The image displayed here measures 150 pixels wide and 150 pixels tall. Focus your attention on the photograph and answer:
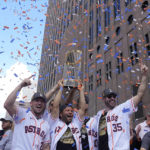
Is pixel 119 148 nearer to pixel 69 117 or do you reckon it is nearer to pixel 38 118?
pixel 69 117

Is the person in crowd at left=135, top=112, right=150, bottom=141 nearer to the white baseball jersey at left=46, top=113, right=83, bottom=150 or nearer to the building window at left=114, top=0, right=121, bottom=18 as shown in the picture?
the white baseball jersey at left=46, top=113, right=83, bottom=150

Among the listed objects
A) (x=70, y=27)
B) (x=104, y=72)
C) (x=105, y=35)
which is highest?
(x=70, y=27)

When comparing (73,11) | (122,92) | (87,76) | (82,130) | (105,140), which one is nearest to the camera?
(105,140)

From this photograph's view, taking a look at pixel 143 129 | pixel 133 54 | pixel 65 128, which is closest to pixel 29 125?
pixel 65 128

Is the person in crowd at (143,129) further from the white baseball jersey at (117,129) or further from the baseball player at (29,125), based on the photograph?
the baseball player at (29,125)

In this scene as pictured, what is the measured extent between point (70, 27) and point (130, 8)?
1926cm

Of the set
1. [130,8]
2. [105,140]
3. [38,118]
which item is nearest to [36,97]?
[38,118]

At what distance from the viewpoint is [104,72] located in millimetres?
17719

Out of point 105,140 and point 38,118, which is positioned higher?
point 38,118

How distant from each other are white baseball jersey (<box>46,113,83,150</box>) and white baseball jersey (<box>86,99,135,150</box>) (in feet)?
1.14

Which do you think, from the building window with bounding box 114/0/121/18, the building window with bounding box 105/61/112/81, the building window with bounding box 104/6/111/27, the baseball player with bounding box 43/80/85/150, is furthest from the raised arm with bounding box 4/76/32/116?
the building window with bounding box 104/6/111/27

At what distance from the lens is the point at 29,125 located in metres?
3.08

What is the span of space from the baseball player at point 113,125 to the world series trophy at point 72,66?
1971cm

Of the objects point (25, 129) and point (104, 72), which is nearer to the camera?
point (25, 129)
